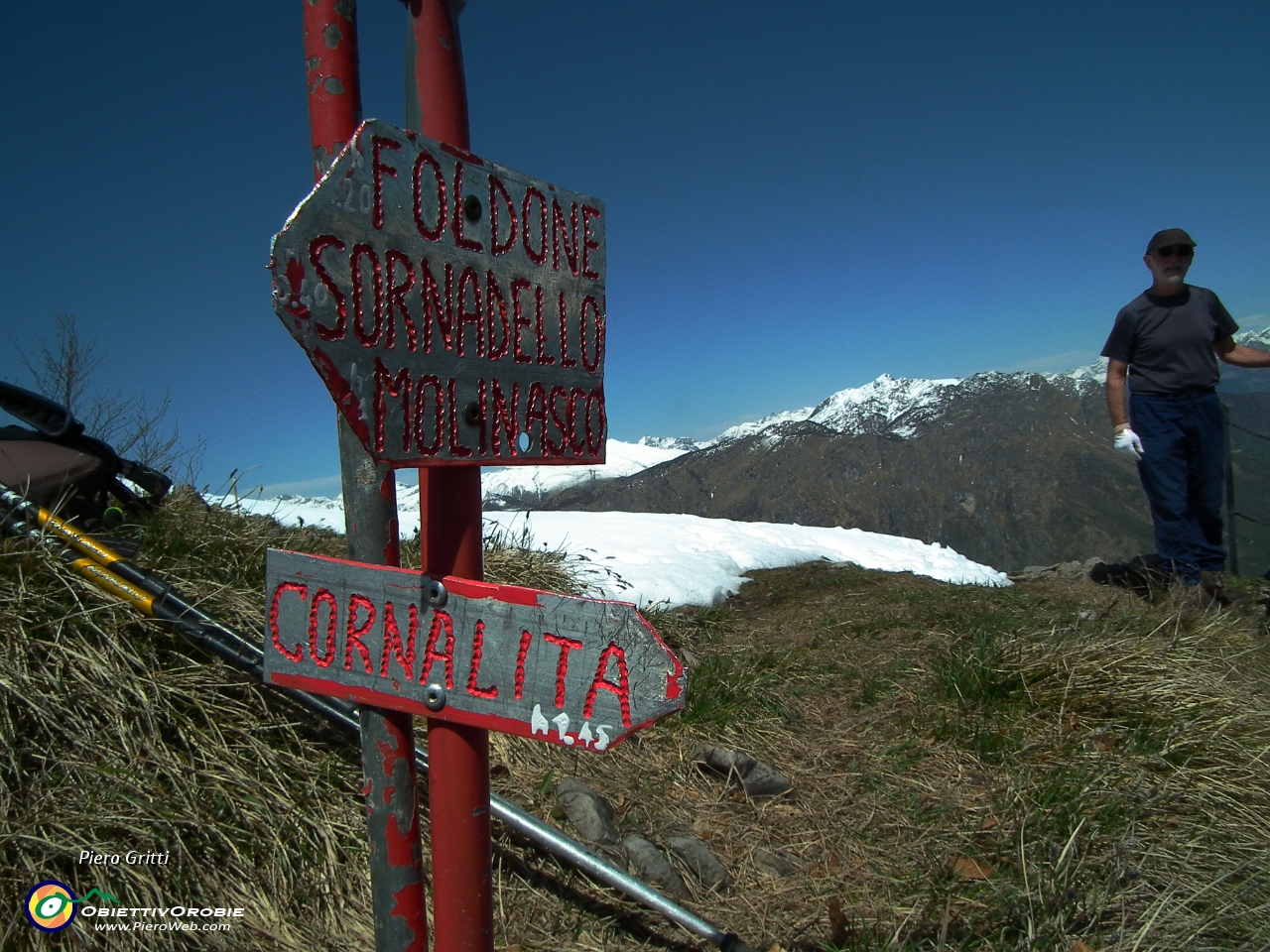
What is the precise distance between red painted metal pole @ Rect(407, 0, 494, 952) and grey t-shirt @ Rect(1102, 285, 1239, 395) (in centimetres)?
526

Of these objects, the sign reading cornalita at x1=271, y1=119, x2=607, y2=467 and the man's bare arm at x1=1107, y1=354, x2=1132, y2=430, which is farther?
the man's bare arm at x1=1107, y1=354, x2=1132, y2=430

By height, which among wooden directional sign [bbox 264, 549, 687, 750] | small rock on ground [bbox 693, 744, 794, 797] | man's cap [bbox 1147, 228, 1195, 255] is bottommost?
small rock on ground [bbox 693, 744, 794, 797]

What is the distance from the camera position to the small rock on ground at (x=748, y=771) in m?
2.78

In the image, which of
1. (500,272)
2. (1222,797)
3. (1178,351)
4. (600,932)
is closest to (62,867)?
(600,932)

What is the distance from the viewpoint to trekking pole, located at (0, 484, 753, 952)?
80.0 inches

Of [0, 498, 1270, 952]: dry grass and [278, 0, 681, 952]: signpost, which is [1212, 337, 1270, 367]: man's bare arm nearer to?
[0, 498, 1270, 952]: dry grass

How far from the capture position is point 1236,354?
204 inches

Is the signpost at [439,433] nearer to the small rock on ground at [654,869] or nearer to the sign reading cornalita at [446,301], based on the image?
the sign reading cornalita at [446,301]

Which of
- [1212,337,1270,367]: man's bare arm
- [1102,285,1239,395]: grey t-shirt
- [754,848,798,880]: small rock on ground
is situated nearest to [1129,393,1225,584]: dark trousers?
[1102,285,1239,395]: grey t-shirt

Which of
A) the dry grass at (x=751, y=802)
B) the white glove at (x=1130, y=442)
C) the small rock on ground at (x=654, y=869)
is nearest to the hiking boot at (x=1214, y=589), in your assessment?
the white glove at (x=1130, y=442)

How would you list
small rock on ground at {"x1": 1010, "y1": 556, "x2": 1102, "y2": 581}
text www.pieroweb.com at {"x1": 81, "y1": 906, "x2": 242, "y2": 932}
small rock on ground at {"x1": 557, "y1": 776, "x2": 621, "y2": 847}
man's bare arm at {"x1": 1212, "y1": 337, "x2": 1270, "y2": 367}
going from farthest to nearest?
small rock on ground at {"x1": 1010, "y1": 556, "x2": 1102, "y2": 581}
man's bare arm at {"x1": 1212, "y1": 337, "x2": 1270, "y2": 367}
small rock on ground at {"x1": 557, "y1": 776, "x2": 621, "y2": 847}
text www.pieroweb.com at {"x1": 81, "y1": 906, "x2": 242, "y2": 932}

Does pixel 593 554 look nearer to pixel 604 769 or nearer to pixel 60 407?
pixel 604 769

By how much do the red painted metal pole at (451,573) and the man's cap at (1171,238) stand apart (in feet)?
17.2

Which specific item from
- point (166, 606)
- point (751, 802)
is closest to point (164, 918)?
point (166, 606)
